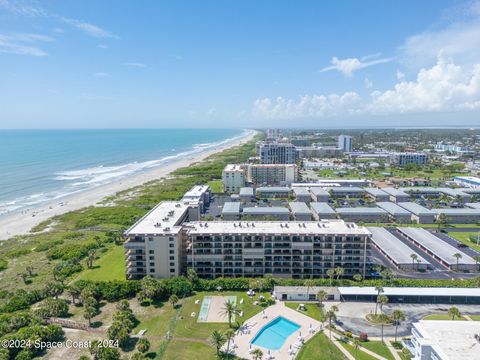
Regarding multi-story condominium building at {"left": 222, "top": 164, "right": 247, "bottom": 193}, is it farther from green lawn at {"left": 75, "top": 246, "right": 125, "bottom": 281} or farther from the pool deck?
the pool deck

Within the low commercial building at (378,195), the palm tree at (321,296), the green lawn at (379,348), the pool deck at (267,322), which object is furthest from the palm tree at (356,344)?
the low commercial building at (378,195)

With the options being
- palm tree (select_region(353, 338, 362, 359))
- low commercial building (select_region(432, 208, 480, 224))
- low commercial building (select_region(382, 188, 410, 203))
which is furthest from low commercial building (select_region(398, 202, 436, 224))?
palm tree (select_region(353, 338, 362, 359))

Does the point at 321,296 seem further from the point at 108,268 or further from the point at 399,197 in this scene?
the point at 399,197

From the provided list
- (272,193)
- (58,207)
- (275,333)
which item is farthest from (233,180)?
(275,333)

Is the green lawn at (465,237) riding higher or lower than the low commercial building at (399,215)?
lower

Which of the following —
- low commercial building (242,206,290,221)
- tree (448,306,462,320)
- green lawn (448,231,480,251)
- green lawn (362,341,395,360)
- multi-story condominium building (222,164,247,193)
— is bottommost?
green lawn (362,341,395,360)

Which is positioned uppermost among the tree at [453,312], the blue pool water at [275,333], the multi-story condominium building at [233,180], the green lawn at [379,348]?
the multi-story condominium building at [233,180]

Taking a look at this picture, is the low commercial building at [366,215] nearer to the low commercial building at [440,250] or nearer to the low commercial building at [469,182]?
the low commercial building at [440,250]
